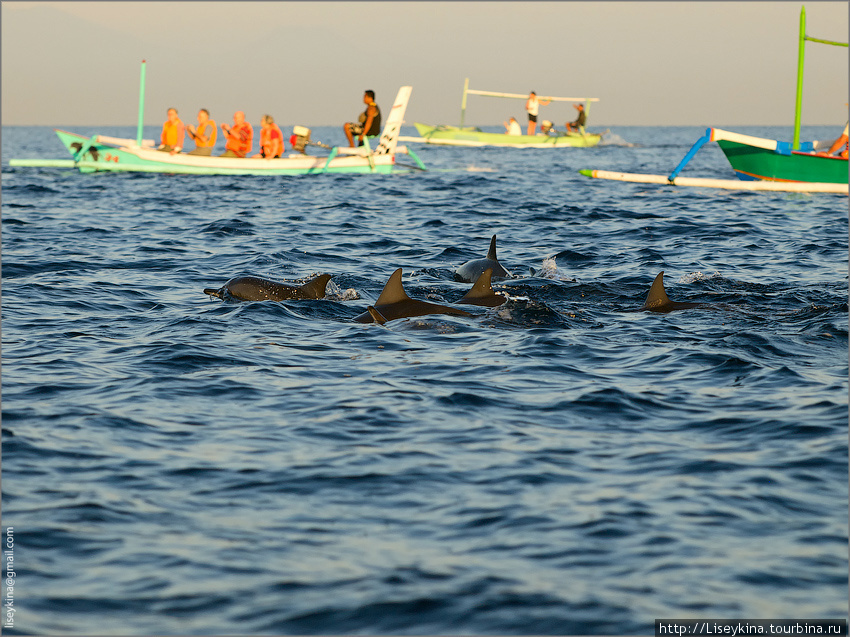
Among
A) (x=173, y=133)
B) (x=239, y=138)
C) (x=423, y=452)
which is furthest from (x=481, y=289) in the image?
(x=173, y=133)

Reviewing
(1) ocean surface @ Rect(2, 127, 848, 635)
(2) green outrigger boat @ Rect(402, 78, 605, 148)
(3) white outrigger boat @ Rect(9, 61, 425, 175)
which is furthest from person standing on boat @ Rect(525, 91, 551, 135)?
(1) ocean surface @ Rect(2, 127, 848, 635)

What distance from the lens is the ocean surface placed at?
4277mm

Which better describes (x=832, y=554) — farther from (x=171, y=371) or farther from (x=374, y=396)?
(x=171, y=371)

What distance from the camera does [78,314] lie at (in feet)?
34.9

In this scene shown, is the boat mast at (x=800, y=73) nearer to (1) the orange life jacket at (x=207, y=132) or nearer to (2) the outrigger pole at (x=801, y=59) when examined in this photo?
(2) the outrigger pole at (x=801, y=59)

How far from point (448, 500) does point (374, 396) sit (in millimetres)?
2186

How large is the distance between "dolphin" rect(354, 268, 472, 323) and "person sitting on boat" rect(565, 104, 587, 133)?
5985 centimetres

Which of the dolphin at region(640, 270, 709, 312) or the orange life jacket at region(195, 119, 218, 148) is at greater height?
the orange life jacket at region(195, 119, 218, 148)

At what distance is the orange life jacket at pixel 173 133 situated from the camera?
103ft

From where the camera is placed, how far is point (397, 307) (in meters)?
9.97

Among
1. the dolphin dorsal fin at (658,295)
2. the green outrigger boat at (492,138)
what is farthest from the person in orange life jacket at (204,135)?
the green outrigger boat at (492,138)

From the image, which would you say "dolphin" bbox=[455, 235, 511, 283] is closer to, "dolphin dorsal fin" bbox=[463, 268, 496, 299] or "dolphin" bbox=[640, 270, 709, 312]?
"dolphin dorsal fin" bbox=[463, 268, 496, 299]

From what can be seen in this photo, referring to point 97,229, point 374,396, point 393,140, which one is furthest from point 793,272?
point 393,140

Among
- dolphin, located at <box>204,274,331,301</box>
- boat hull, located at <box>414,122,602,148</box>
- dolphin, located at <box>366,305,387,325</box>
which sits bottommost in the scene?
dolphin, located at <box>366,305,387,325</box>
